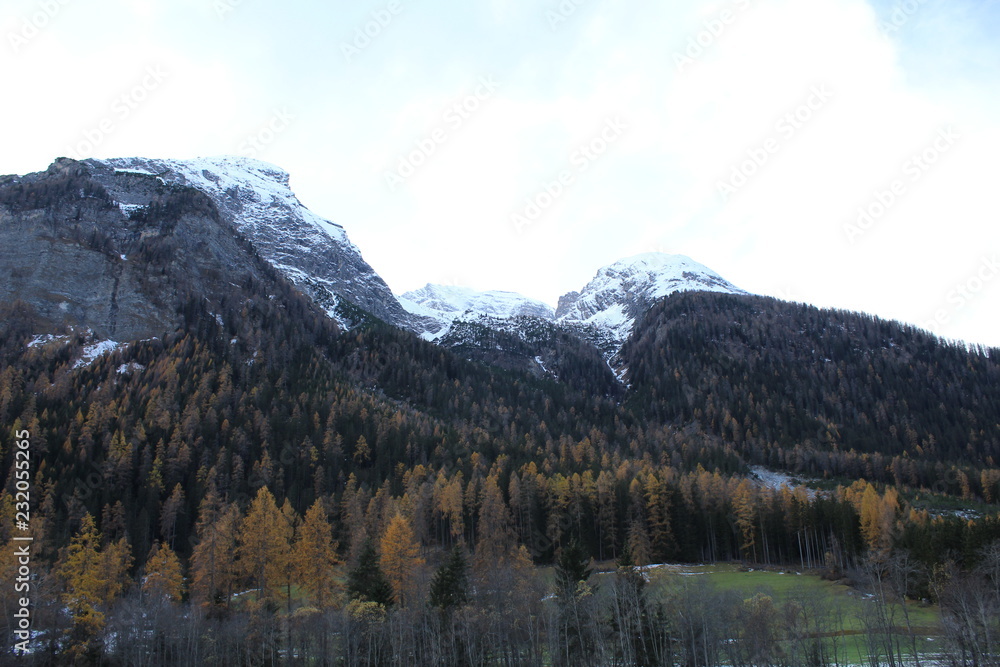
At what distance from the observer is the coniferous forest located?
47875mm

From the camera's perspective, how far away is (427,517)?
9744 cm

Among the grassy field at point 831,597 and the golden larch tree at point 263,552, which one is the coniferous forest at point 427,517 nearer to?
the golden larch tree at point 263,552

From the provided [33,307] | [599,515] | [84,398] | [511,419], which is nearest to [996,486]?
[599,515]

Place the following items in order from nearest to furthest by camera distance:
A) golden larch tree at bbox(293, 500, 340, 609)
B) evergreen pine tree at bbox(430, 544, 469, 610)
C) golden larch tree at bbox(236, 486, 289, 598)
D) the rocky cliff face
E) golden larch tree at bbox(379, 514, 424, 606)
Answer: evergreen pine tree at bbox(430, 544, 469, 610), golden larch tree at bbox(379, 514, 424, 606), golden larch tree at bbox(293, 500, 340, 609), golden larch tree at bbox(236, 486, 289, 598), the rocky cliff face

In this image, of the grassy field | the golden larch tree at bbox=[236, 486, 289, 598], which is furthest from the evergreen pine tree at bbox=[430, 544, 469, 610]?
the golden larch tree at bbox=[236, 486, 289, 598]

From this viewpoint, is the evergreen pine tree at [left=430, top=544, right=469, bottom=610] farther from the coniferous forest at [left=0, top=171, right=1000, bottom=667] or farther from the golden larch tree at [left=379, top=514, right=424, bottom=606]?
the golden larch tree at [left=379, top=514, right=424, bottom=606]

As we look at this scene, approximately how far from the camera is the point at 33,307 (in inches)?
6014

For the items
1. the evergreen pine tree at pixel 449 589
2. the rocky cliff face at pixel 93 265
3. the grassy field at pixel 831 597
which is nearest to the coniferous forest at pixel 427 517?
the evergreen pine tree at pixel 449 589

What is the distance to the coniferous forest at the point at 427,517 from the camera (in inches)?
1885

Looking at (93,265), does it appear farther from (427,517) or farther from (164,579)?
(164,579)

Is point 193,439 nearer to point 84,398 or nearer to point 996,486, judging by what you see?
point 84,398

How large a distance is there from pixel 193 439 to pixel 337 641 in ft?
259

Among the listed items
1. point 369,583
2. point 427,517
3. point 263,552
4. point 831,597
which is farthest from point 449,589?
point 427,517

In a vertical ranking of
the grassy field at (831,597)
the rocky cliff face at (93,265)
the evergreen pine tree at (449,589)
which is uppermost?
→ the rocky cliff face at (93,265)
